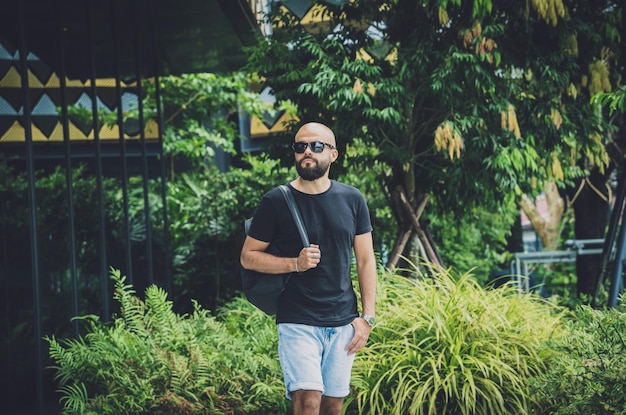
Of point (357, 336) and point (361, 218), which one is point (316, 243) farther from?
point (357, 336)

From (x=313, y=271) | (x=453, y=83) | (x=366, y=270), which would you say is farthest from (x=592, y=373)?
(x=453, y=83)

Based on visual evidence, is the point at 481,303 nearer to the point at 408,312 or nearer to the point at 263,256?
the point at 408,312

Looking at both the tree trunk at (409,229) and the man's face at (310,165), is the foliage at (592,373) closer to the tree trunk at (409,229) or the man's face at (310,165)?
the man's face at (310,165)

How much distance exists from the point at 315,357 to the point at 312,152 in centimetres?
104

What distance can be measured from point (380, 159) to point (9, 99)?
15.5 ft

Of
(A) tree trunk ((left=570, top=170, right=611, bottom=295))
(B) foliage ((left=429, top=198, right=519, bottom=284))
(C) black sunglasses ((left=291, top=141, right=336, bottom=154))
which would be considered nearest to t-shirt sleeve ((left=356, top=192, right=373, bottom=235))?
(C) black sunglasses ((left=291, top=141, right=336, bottom=154))

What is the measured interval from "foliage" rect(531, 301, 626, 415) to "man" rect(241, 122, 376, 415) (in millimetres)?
1551

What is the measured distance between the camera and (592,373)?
5094 mm

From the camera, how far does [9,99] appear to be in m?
7.44

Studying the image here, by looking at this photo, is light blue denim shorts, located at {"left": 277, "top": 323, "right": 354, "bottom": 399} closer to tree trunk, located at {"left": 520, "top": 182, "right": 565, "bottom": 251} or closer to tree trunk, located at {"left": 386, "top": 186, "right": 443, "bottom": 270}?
tree trunk, located at {"left": 386, "top": 186, "right": 443, "bottom": 270}

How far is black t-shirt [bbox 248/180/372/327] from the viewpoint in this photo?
4324mm

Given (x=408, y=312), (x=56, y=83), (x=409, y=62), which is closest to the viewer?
(x=408, y=312)

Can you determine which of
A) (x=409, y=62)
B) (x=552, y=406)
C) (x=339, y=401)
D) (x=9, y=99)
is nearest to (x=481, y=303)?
(x=552, y=406)

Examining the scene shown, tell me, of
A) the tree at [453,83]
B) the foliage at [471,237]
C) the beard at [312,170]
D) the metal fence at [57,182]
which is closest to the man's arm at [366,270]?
the beard at [312,170]
